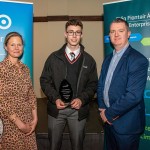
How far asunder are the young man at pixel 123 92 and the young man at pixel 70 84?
0.80ft

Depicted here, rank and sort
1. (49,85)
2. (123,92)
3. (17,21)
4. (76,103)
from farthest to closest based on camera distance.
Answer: (17,21), (49,85), (76,103), (123,92)

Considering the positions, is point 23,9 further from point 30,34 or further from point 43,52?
point 43,52

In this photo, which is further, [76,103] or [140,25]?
[140,25]

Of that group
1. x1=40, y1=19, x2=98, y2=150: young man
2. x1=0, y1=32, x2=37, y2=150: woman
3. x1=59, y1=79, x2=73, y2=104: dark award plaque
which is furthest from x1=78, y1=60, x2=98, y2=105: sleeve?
x1=0, y1=32, x2=37, y2=150: woman

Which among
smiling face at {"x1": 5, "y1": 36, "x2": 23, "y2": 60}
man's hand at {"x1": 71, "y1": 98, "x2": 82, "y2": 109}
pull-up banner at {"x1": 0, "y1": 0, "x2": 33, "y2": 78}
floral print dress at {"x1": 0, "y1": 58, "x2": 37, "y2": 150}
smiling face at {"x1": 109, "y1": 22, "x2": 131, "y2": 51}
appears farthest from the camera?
pull-up banner at {"x1": 0, "y1": 0, "x2": 33, "y2": 78}

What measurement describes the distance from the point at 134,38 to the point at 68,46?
82 cm

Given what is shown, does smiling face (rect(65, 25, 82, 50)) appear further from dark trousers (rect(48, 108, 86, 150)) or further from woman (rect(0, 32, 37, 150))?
dark trousers (rect(48, 108, 86, 150))

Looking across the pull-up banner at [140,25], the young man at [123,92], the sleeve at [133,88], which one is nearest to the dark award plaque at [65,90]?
the young man at [123,92]

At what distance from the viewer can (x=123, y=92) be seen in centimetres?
209

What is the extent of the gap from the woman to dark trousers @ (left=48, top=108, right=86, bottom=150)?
31cm

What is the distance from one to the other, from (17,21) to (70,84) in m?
0.95

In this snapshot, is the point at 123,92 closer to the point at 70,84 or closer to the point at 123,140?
the point at 123,140

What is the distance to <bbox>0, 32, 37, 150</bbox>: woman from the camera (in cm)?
194

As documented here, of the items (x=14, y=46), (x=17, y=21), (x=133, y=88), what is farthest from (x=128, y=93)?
(x=17, y=21)
